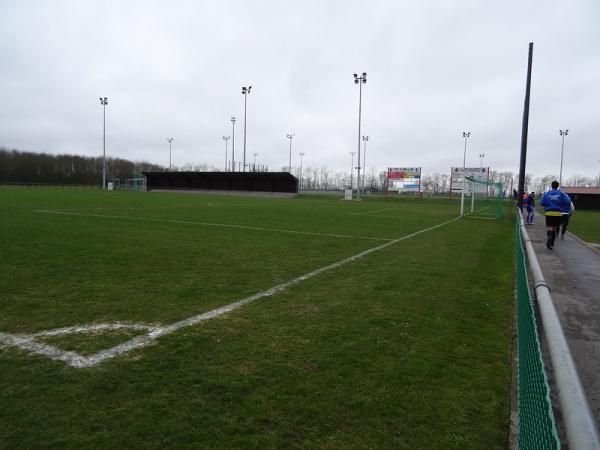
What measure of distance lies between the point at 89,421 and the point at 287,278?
433 centimetres

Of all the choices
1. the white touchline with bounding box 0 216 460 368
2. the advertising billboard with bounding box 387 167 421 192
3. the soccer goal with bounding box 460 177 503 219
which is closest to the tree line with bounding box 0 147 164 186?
the advertising billboard with bounding box 387 167 421 192

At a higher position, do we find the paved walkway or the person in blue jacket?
the person in blue jacket

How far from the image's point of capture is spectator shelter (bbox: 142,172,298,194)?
5428 centimetres

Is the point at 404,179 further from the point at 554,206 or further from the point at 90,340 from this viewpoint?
the point at 90,340

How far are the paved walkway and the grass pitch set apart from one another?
65cm

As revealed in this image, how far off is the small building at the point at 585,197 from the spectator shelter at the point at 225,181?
30.6 metres

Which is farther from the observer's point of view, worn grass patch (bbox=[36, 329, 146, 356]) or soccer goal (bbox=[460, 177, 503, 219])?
soccer goal (bbox=[460, 177, 503, 219])

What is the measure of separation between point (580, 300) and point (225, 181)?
54.4 m

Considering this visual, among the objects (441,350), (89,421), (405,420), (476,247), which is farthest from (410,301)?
(476,247)

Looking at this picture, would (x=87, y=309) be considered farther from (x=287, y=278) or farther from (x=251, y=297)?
(x=287, y=278)

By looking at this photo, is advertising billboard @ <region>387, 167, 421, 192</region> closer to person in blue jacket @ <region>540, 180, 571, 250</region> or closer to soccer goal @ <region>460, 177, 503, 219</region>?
soccer goal @ <region>460, 177, 503, 219</region>

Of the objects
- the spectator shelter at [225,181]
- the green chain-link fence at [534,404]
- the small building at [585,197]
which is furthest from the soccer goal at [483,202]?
the spectator shelter at [225,181]

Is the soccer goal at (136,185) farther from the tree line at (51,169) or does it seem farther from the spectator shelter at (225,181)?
the spectator shelter at (225,181)

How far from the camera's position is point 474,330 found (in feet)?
14.9
